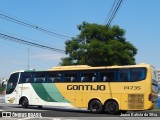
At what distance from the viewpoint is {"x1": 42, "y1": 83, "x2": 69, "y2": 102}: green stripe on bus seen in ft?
84.8

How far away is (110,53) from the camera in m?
40.0

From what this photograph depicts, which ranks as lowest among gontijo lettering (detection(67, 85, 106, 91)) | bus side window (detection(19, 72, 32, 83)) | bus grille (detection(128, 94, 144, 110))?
bus grille (detection(128, 94, 144, 110))

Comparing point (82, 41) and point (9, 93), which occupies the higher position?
point (82, 41)

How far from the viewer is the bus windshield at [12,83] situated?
94.4 ft

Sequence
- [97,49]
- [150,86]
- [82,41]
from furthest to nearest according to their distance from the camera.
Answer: [82,41] → [97,49] → [150,86]

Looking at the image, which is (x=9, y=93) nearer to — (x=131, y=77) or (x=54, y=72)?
(x=54, y=72)

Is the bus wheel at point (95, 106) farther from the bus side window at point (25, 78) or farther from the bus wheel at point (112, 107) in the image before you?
the bus side window at point (25, 78)

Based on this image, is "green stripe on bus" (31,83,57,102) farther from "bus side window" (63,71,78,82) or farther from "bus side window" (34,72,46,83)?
"bus side window" (63,71,78,82)

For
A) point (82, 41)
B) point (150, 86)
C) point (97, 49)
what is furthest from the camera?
point (82, 41)

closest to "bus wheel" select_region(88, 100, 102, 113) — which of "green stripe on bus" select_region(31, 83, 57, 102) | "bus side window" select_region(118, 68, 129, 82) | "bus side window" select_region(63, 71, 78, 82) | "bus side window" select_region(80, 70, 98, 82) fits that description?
"bus side window" select_region(80, 70, 98, 82)

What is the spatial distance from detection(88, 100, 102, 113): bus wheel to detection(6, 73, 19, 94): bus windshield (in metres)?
7.17

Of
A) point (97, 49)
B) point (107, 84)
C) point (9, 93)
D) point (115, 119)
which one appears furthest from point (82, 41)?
point (115, 119)

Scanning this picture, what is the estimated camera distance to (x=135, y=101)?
22.4 metres

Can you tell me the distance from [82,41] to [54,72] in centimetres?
1637
